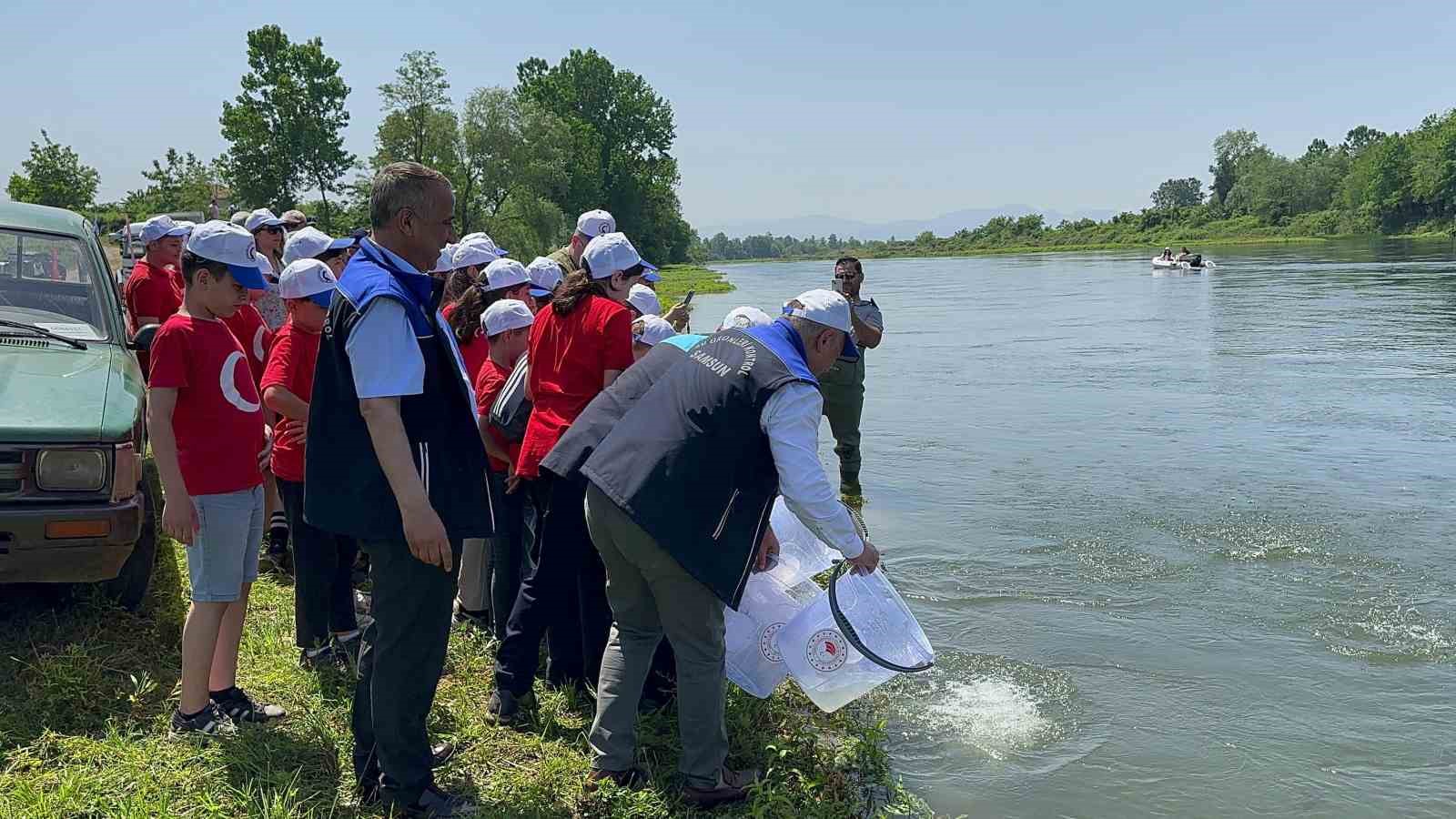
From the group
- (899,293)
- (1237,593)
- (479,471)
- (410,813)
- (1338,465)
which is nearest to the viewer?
(479,471)

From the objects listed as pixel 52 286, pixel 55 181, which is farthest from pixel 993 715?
pixel 55 181

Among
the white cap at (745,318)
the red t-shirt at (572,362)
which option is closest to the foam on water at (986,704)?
the white cap at (745,318)

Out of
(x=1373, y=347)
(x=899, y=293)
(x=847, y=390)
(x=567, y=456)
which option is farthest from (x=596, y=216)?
(x=899, y=293)

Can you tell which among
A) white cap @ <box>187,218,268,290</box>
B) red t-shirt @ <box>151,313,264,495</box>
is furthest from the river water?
white cap @ <box>187,218,268,290</box>

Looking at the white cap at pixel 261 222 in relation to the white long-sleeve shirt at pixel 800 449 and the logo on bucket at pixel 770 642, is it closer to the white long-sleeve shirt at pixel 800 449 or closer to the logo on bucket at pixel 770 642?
the logo on bucket at pixel 770 642

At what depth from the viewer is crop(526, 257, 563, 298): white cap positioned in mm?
5363

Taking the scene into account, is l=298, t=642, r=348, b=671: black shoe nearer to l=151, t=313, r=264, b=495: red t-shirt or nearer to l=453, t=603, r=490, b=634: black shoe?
l=453, t=603, r=490, b=634: black shoe

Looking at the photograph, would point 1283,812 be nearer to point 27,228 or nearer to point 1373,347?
point 27,228

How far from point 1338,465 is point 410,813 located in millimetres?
9812

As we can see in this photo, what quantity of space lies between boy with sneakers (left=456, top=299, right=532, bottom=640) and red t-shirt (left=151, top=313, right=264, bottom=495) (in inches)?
39.4

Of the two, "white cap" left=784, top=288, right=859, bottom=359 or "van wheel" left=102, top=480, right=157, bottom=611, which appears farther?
"van wheel" left=102, top=480, right=157, bottom=611

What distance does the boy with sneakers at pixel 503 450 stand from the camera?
4668mm

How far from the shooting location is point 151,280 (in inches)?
279

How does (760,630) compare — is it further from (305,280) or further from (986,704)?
(305,280)
